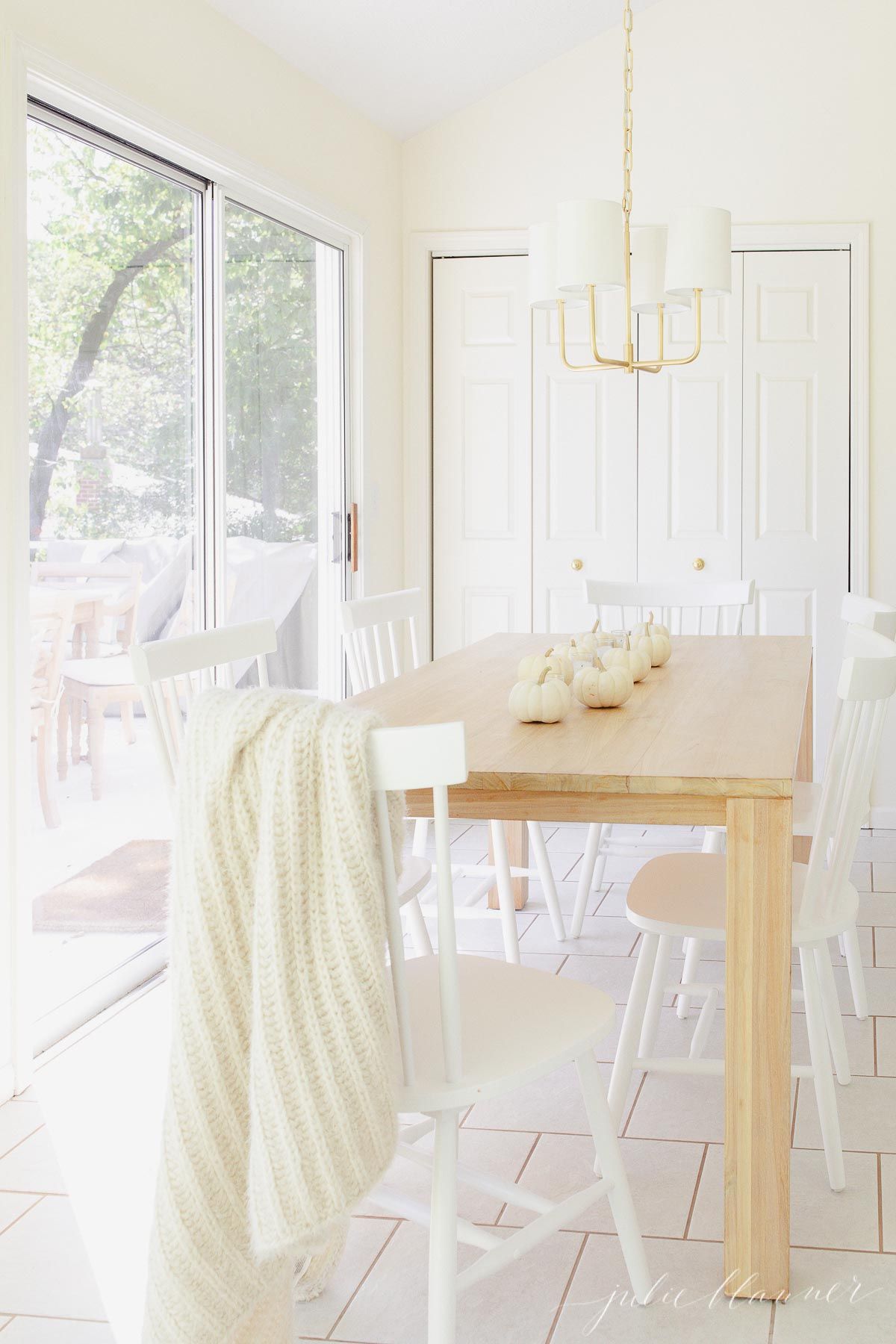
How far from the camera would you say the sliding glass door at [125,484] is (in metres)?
2.92

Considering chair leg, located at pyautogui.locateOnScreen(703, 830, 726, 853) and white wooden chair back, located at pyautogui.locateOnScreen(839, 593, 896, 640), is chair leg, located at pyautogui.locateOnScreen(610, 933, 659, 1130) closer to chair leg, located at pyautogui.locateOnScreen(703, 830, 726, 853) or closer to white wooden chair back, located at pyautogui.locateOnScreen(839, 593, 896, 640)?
white wooden chair back, located at pyautogui.locateOnScreen(839, 593, 896, 640)

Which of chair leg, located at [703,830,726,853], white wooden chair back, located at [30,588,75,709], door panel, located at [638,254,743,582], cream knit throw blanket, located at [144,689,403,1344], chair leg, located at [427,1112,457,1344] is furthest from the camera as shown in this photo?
door panel, located at [638,254,743,582]

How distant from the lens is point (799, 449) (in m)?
4.86

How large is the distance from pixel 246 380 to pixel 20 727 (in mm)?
1527

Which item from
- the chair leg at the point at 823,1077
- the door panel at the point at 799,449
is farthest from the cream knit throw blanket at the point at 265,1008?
the door panel at the point at 799,449

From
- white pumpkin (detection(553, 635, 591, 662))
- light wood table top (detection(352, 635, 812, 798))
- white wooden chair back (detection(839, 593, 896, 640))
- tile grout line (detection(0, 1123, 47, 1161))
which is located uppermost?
white wooden chair back (detection(839, 593, 896, 640))

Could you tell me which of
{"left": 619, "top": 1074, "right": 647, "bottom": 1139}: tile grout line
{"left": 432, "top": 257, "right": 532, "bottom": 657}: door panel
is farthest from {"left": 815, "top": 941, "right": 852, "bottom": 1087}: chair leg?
{"left": 432, "top": 257, "right": 532, "bottom": 657}: door panel

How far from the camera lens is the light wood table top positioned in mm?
1868

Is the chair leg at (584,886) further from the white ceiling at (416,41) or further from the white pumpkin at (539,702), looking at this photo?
the white ceiling at (416,41)

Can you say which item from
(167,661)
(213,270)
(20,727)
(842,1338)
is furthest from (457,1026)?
(213,270)

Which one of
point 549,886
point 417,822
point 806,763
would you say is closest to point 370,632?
point 417,822

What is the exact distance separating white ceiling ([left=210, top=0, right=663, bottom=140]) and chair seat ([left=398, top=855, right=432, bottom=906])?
2.28m

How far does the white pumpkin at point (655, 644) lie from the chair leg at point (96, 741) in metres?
1.23

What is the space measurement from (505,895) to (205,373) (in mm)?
1589
